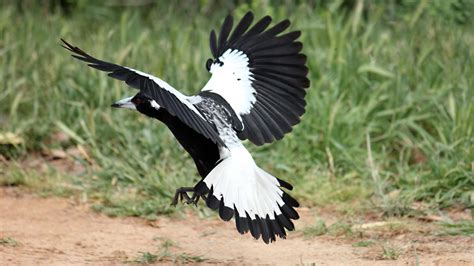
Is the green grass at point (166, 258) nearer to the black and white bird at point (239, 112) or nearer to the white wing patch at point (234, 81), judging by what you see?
the black and white bird at point (239, 112)

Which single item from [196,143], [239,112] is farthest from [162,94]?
[239,112]

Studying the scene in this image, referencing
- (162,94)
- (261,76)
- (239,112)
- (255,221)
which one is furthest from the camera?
(261,76)

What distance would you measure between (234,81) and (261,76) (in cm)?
16

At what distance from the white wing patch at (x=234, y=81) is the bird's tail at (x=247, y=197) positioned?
0.50m

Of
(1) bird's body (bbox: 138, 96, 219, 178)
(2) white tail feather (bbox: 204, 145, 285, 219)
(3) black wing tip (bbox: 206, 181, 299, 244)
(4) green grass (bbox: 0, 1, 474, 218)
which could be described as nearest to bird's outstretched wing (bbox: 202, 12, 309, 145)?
(1) bird's body (bbox: 138, 96, 219, 178)

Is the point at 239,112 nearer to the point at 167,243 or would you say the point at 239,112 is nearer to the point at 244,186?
the point at 244,186

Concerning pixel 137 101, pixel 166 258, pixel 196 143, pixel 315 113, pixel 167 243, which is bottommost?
pixel 166 258

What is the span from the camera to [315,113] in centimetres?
680

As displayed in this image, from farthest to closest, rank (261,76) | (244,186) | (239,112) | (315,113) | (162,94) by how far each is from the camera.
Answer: (315,113)
(261,76)
(239,112)
(244,186)
(162,94)

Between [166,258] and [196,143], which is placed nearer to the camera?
[196,143]

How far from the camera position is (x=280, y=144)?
22.0 ft

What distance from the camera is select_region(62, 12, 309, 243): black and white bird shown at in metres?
4.52

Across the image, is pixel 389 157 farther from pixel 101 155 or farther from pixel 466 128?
pixel 101 155

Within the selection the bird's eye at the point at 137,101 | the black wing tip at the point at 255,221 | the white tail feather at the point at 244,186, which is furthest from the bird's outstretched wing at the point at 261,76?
the black wing tip at the point at 255,221
